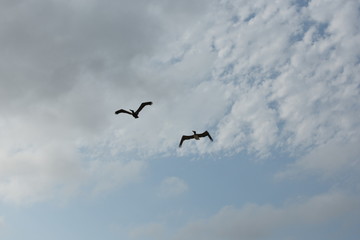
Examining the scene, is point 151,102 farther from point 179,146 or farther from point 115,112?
point 179,146

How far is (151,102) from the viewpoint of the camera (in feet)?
140

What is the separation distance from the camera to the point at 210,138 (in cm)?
4519

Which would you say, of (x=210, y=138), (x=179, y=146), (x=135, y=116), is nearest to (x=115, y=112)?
(x=135, y=116)

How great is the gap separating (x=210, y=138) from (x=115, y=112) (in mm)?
13337

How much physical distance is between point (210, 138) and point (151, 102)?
959cm

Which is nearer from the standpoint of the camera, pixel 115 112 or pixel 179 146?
pixel 115 112

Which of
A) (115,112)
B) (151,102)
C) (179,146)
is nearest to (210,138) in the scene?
(179,146)

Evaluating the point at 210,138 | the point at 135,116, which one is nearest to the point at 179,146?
the point at 210,138

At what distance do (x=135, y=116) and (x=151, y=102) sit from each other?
325 centimetres

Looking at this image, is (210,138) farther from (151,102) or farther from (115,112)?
(115,112)

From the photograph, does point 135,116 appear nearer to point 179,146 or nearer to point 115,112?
point 115,112

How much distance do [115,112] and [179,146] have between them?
1023cm

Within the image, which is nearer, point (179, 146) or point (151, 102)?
point (151, 102)

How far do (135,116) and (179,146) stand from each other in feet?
25.5
